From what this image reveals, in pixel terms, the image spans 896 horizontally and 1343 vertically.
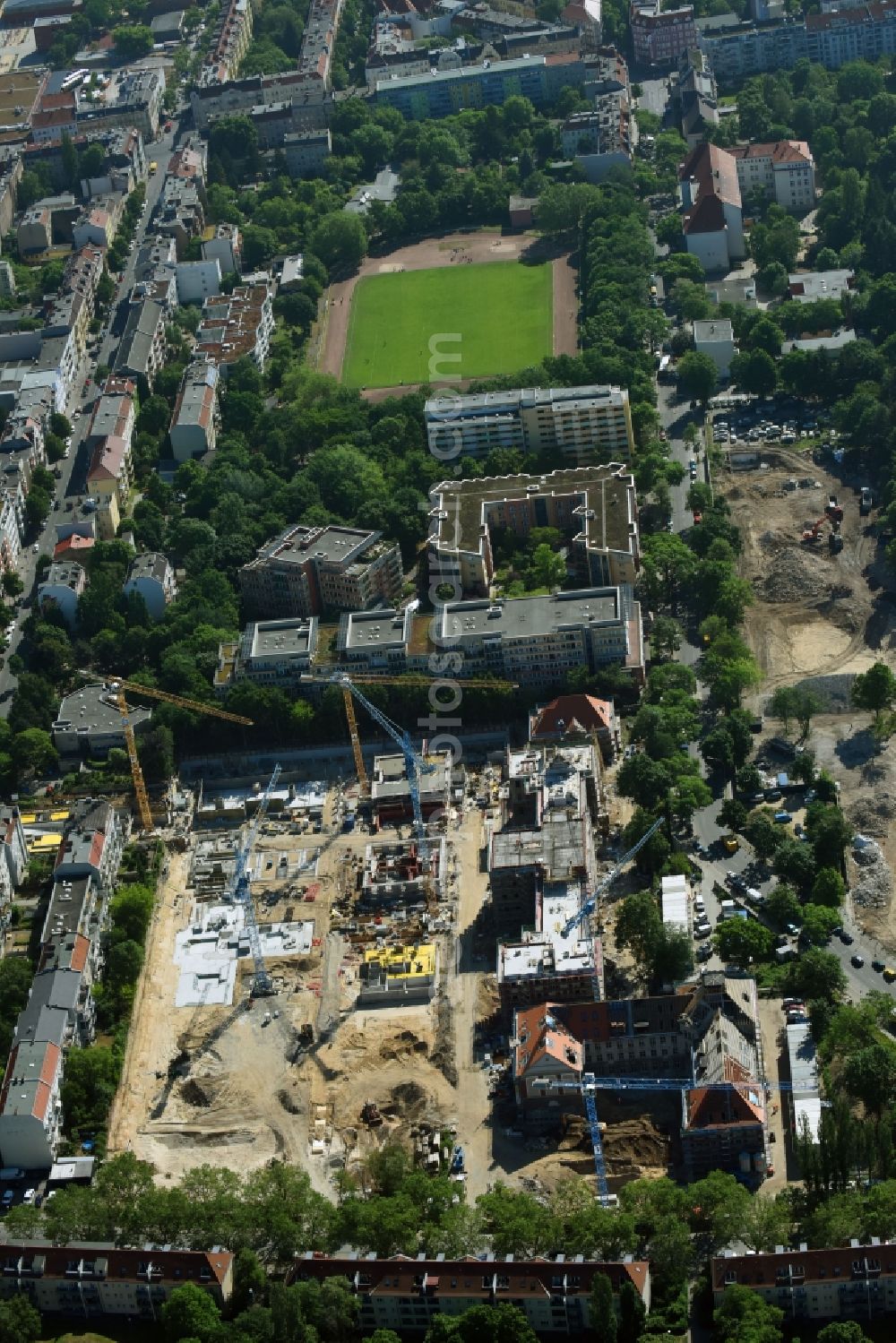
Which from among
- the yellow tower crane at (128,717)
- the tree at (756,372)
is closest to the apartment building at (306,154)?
the tree at (756,372)

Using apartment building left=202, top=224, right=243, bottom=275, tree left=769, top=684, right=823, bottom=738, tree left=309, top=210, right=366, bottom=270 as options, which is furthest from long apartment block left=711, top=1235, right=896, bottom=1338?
tree left=309, top=210, right=366, bottom=270

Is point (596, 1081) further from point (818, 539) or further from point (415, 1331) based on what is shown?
point (818, 539)

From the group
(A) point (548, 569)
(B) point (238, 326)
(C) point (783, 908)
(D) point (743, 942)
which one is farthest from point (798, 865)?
(B) point (238, 326)

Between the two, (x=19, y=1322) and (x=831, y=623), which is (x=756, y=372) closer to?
(x=831, y=623)

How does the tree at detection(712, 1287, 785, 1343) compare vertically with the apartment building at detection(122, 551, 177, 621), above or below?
below

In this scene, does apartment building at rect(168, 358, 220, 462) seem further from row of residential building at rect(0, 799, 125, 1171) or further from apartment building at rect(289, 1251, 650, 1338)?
apartment building at rect(289, 1251, 650, 1338)

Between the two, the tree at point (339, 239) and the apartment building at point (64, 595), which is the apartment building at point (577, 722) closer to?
the apartment building at point (64, 595)

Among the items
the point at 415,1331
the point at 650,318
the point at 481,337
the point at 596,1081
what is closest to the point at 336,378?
the point at 481,337
